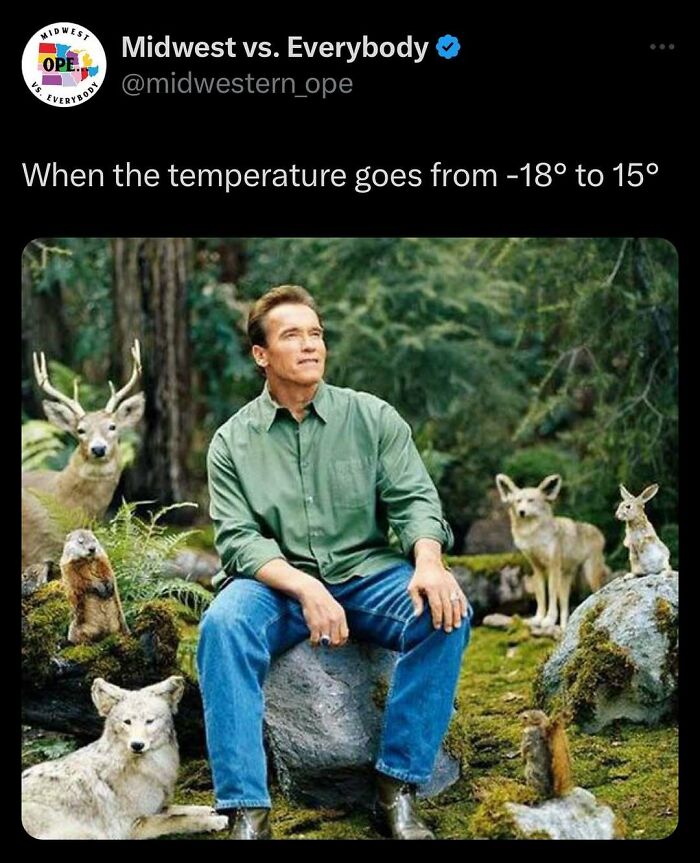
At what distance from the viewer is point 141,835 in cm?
443

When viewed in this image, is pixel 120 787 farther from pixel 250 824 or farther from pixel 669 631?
pixel 669 631

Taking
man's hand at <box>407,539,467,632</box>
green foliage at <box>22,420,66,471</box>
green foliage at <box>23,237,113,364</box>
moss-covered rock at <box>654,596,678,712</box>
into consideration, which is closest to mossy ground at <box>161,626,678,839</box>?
moss-covered rock at <box>654,596,678,712</box>

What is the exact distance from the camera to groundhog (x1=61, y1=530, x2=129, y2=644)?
5.00 m

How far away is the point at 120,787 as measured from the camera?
443cm

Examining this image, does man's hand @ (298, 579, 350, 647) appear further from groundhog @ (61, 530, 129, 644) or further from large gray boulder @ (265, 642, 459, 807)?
groundhog @ (61, 530, 129, 644)

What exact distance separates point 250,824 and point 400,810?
22.0 inches

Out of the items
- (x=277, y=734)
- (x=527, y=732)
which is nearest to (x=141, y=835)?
(x=277, y=734)

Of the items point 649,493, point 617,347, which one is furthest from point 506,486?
point 649,493

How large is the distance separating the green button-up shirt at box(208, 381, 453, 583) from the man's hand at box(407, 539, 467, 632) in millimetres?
229

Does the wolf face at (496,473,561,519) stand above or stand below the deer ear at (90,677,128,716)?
above

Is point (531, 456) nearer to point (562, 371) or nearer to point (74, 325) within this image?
point (562, 371)

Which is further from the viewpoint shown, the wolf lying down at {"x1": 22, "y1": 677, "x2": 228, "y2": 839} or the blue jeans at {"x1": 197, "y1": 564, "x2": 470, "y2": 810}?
the wolf lying down at {"x1": 22, "y1": 677, "x2": 228, "y2": 839}
